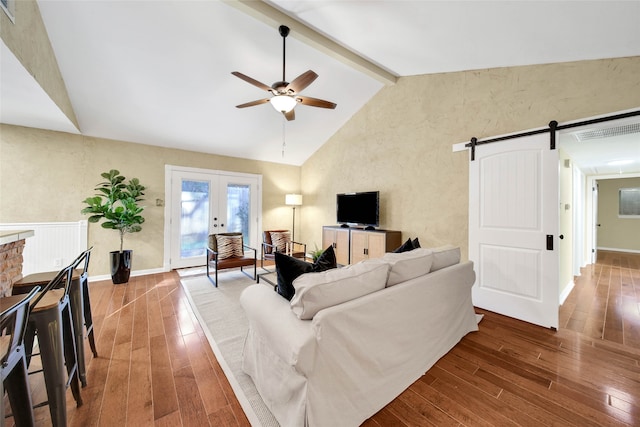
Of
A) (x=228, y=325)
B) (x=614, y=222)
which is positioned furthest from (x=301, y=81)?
(x=614, y=222)

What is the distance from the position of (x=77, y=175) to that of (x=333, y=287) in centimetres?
492

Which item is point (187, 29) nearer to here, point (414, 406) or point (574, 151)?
point (414, 406)

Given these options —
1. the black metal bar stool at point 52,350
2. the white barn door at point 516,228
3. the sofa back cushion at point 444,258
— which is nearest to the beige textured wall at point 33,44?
the black metal bar stool at point 52,350

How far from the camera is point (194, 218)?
5043mm

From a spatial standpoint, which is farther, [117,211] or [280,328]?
[117,211]

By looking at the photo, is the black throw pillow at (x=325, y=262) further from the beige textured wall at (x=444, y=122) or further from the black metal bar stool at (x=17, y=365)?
the beige textured wall at (x=444, y=122)

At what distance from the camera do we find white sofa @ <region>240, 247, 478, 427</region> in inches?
48.1

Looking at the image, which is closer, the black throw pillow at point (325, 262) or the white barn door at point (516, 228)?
the black throw pillow at point (325, 262)

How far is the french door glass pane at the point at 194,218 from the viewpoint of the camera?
4.93 metres

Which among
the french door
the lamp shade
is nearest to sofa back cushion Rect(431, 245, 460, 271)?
the lamp shade

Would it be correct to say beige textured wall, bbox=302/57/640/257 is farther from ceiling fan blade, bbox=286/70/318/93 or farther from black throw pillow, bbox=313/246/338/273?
black throw pillow, bbox=313/246/338/273

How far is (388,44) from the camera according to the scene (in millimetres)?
2910

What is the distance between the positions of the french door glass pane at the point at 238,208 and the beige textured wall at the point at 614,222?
33.6ft

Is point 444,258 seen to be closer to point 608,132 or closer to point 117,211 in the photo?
point 608,132
